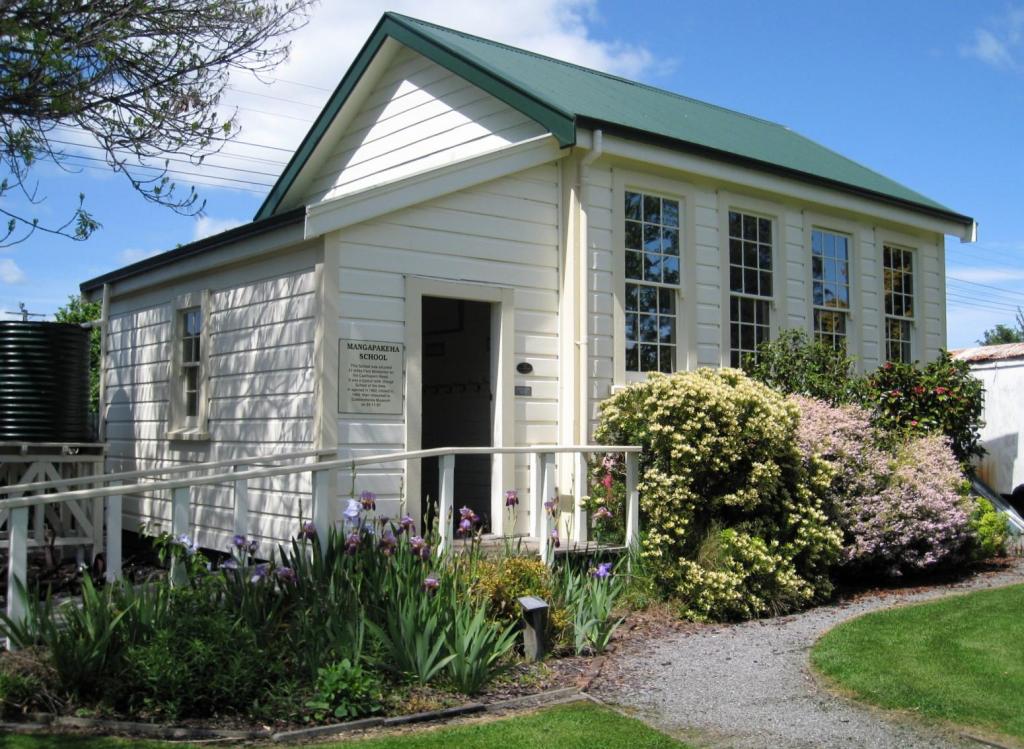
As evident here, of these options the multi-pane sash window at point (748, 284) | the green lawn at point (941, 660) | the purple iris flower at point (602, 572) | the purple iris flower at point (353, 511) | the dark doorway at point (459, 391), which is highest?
the multi-pane sash window at point (748, 284)

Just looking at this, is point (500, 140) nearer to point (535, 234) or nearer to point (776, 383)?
point (535, 234)

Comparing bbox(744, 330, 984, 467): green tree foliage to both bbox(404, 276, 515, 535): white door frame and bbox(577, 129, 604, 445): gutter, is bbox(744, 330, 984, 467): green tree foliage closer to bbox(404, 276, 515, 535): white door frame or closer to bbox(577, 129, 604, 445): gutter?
bbox(577, 129, 604, 445): gutter

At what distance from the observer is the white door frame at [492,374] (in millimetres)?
9547

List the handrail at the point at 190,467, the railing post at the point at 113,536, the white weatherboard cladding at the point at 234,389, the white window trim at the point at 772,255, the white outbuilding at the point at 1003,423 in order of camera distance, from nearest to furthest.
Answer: the railing post at the point at 113,536 < the handrail at the point at 190,467 < the white weatherboard cladding at the point at 234,389 < the white window trim at the point at 772,255 < the white outbuilding at the point at 1003,423

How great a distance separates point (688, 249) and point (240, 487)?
6273 mm

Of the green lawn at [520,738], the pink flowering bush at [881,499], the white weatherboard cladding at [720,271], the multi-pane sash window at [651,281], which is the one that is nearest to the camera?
the green lawn at [520,738]

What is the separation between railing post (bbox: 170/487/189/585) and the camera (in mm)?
6984

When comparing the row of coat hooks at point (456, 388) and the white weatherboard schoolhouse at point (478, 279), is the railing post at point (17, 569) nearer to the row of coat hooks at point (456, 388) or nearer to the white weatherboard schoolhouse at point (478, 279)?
the white weatherboard schoolhouse at point (478, 279)

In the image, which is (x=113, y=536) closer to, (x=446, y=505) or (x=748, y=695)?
(x=446, y=505)

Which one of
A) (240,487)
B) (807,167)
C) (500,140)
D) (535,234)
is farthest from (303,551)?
(807,167)

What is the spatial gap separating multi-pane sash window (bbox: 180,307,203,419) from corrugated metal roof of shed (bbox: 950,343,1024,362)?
1133 cm

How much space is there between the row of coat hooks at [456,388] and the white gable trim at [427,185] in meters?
3.03

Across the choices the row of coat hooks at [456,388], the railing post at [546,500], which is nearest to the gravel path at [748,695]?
the railing post at [546,500]

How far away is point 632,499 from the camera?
31.9ft
